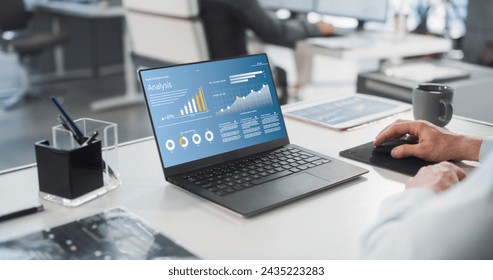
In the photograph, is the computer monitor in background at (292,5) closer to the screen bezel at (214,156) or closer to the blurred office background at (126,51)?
the blurred office background at (126,51)

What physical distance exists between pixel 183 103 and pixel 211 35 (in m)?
2.00

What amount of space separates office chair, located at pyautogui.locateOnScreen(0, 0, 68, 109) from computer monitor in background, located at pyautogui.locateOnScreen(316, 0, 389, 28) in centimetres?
220

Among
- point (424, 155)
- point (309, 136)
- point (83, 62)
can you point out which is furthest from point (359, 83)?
point (83, 62)

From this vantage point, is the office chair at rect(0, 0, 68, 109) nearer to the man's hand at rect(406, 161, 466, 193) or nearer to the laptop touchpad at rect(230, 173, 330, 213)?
the laptop touchpad at rect(230, 173, 330, 213)

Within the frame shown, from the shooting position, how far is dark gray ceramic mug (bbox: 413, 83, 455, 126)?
4.62 ft

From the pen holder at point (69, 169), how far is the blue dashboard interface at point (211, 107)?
12 cm

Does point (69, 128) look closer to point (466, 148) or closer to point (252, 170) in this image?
point (252, 170)

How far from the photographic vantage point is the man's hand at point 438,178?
36.8 inches

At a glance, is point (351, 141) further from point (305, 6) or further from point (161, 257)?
point (305, 6)

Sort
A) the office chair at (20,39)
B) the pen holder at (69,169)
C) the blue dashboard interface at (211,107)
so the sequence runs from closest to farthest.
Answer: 1. the pen holder at (69,169)
2. the blue dashboard interface at (211,107)
3. the office chair at (20,39)

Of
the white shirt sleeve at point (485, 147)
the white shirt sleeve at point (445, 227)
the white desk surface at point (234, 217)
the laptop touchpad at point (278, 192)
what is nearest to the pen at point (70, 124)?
the white desk surface at point (234, 217)

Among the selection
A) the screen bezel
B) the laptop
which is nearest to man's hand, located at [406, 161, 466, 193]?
the laptop

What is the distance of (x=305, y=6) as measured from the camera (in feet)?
11.2

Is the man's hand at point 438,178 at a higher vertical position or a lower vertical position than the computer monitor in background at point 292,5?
lower
